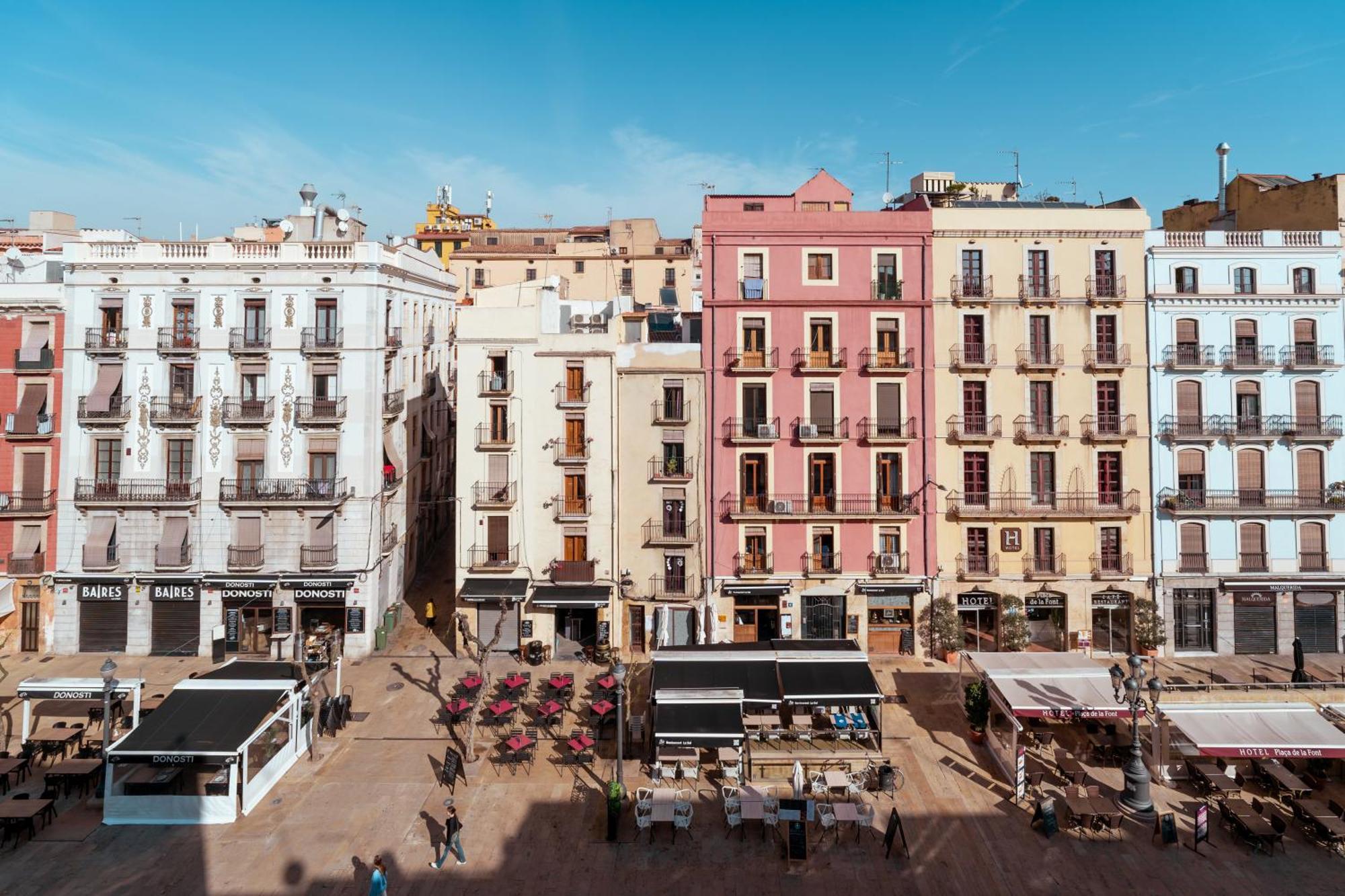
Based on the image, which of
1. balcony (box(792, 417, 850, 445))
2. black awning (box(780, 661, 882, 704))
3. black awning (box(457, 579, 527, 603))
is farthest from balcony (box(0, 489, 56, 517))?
balcony (box(792, 417, 850, 445))

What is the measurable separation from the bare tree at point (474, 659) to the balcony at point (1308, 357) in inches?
1332

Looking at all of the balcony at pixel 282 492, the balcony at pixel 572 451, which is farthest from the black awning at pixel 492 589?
the balcony at pixel 282 492

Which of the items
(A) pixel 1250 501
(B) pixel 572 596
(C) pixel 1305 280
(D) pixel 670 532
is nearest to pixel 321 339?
(B) pixel 572 596

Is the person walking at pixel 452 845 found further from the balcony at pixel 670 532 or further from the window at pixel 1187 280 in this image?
the window at pixel 1187 280

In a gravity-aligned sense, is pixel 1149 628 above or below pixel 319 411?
below

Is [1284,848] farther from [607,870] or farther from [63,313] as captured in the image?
[63,313]

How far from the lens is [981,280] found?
36500 millimetres

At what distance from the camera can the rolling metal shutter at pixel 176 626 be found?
36.5 metres

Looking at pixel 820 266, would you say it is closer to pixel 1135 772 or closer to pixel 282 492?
pixel 1135 772

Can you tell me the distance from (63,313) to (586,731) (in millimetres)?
28958

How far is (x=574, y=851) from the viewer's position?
21922mm

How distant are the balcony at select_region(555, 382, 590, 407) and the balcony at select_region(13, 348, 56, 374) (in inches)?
850

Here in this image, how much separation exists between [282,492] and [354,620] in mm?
6219

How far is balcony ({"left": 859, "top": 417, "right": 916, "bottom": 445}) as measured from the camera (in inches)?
1412
